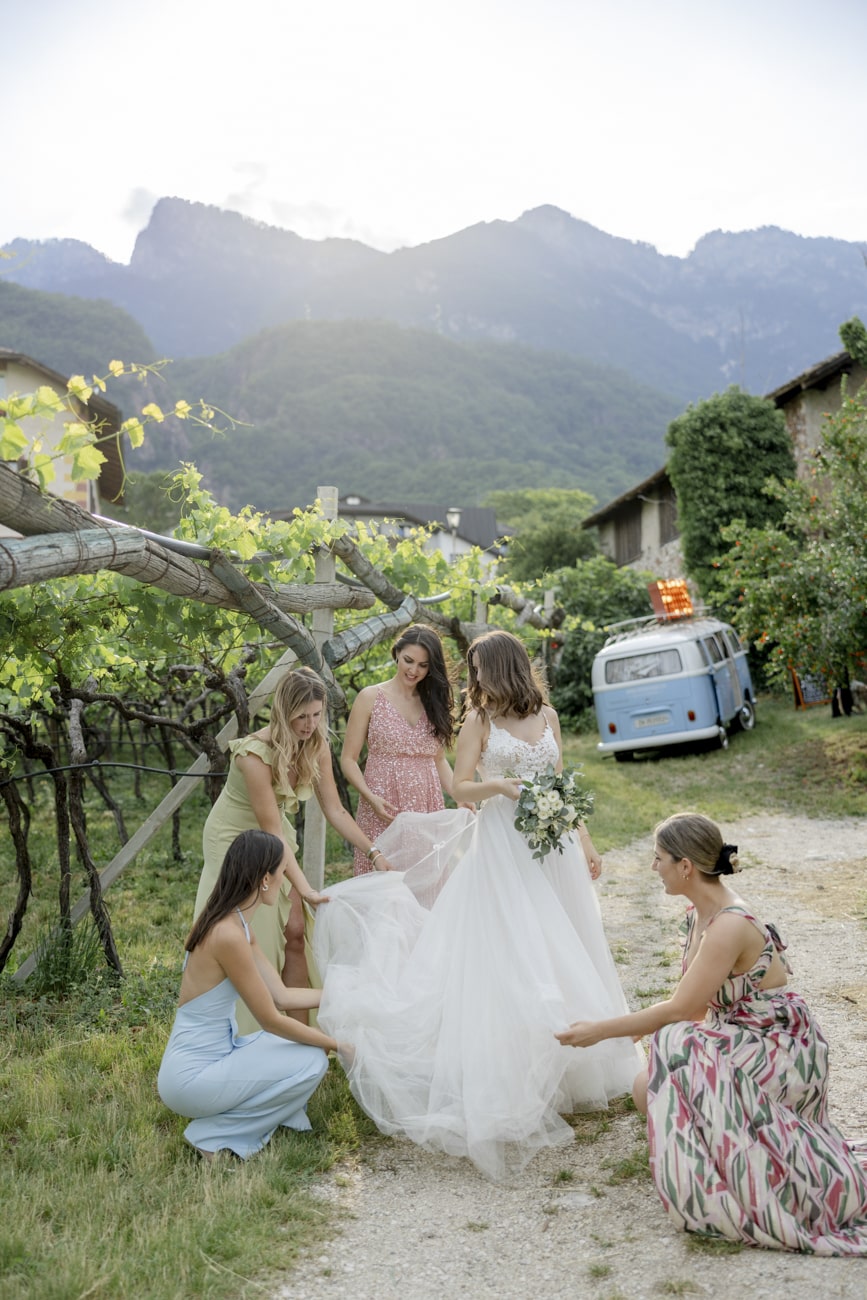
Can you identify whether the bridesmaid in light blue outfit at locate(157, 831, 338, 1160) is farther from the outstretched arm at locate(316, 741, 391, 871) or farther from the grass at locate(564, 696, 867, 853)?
the grass at locate(564, 696, 867, 853)

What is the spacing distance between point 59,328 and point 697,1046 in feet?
245

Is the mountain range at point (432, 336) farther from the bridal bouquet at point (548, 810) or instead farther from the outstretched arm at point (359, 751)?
the outstretched arm at point (359, 751)

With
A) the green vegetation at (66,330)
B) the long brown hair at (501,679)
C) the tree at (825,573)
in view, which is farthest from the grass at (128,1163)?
the green vegetation at (66,330)

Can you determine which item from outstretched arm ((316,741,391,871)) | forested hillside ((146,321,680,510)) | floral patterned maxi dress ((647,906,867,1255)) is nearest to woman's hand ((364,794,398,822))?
outstretched arm ((316,741,391,871))

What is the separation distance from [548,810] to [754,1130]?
1455 millimetres

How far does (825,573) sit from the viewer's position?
13.4 m

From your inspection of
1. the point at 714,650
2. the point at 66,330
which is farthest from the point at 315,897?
the point at 66,330

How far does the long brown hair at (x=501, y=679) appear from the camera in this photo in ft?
15.0

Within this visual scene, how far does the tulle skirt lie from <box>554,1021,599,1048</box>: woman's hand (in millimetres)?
131

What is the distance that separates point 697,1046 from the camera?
3.24 m

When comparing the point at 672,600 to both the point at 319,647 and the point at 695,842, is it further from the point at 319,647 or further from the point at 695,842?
the point at 695,842

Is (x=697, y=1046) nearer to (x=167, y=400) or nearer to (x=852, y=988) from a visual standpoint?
(x=852, y=988)

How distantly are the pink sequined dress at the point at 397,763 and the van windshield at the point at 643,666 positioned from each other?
10.1 metres

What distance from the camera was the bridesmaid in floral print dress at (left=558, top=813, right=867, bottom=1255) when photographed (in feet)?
9.92
